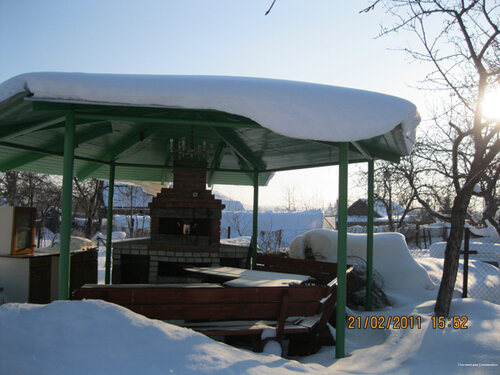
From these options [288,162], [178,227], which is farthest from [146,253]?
[288,162]

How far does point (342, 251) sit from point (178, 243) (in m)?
4.17

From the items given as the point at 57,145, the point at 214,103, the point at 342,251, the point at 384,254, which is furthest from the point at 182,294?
the point at 384,254

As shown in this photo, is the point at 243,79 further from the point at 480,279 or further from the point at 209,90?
the point at 480,279

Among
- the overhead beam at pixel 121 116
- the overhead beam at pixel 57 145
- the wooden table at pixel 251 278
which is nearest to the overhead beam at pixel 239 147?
the overhead beam at pixel 57 145

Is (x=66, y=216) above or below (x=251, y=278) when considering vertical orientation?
above

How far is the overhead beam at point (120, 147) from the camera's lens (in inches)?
270

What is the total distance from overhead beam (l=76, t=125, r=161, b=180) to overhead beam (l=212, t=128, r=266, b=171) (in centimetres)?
111

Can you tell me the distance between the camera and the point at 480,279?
30.5 ft

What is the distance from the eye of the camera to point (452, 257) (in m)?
5.23

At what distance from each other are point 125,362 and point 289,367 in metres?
1.35

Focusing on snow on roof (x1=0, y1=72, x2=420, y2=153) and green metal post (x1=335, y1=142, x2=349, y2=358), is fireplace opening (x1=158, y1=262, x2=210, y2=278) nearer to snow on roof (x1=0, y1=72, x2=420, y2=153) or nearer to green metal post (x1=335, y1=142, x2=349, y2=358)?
green metal post (x1=335, y1=142, x2=349, y2=358)

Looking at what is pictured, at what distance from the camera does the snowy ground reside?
2.57 m
